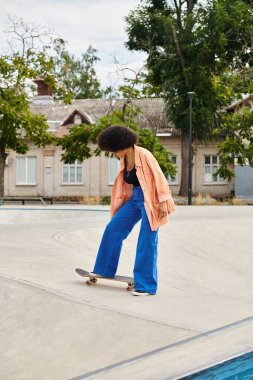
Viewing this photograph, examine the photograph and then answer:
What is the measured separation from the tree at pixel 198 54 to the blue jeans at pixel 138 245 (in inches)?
1267

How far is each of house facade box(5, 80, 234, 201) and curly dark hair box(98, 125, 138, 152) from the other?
3788 centimetres

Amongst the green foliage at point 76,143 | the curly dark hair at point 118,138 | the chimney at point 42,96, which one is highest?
the chimney at point 42,96

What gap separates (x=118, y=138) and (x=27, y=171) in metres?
40.7

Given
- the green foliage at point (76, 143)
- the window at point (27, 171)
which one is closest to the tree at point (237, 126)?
the green foliage at point (76, 143)

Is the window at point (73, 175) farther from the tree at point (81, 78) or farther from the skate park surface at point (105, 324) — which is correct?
the skate park surface at point (105, 324)

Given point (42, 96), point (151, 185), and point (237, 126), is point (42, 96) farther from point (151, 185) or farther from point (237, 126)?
point (151, 185)

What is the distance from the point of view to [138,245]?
6.57 metres

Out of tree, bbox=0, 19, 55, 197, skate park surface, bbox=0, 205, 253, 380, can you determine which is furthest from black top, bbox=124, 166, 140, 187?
tree, bbox=0, 19, 55, 197

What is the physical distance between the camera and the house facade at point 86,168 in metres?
44.9

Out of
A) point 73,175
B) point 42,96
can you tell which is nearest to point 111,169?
point 73,175

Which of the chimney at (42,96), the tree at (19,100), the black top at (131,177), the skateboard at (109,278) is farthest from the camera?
the chimney at (42,96)

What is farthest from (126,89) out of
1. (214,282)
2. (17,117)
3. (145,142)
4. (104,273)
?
(104,273)

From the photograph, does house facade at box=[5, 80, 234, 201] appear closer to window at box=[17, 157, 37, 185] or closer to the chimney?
window at box=[17, 157, 37, 185]

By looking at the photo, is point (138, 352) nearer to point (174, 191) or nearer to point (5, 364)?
point (5, 364)
